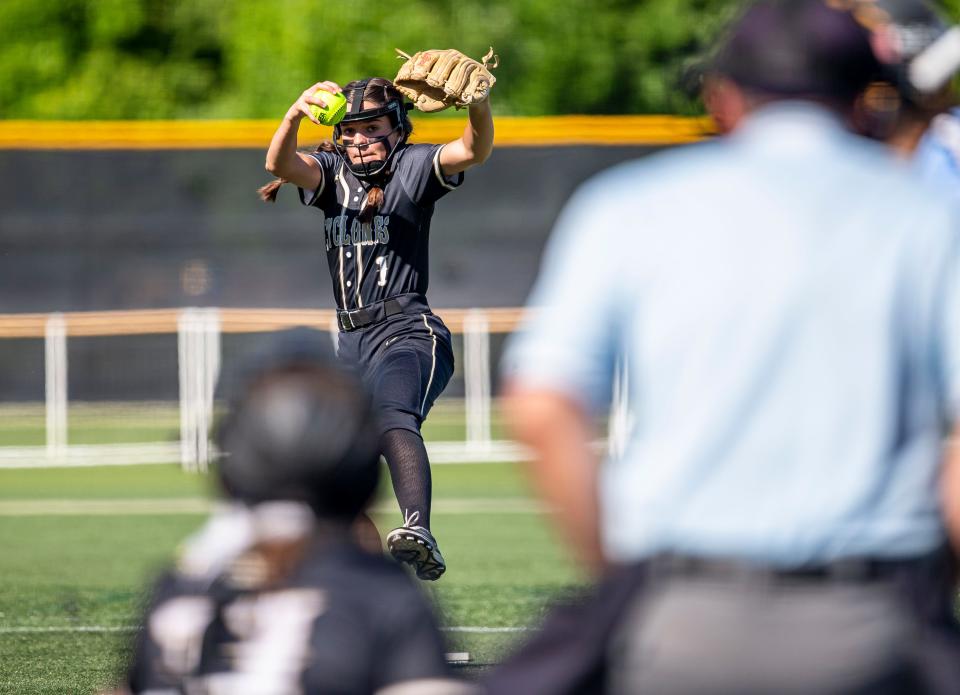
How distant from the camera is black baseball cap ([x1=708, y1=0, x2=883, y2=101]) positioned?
2217mm

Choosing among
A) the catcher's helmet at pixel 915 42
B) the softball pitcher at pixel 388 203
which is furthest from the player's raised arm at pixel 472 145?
the catcher's helmet at pixel 915 42

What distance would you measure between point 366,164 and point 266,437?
4330 millimetres

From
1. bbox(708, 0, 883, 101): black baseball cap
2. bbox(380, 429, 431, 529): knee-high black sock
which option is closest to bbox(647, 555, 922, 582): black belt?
bbox(708, 0, 883, 101): black baseball cap

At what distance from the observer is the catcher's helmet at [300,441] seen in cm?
226

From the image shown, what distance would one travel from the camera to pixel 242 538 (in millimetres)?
2244

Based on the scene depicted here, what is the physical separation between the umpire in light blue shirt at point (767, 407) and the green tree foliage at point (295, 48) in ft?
65.6

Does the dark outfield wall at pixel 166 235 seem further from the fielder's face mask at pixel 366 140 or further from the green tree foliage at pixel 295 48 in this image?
the fielder's face mask at pixel 366 140

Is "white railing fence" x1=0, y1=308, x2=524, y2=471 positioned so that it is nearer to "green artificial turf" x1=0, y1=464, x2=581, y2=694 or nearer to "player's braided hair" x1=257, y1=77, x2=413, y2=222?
"green artificial turf" x1=0, y1=464, x2=581, y2=694

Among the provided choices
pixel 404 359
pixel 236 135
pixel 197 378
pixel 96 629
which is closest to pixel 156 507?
pixel 197 378

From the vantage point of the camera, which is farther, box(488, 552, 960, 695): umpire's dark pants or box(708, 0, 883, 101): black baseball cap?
box(708, 0, 883, 101): black baseball cap

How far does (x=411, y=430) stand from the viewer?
595 cm

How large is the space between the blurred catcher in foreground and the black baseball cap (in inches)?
28.0

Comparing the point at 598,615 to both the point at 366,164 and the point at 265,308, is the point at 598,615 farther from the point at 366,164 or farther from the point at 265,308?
the point at 265,308

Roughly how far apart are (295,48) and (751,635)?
→ 2275 cm
